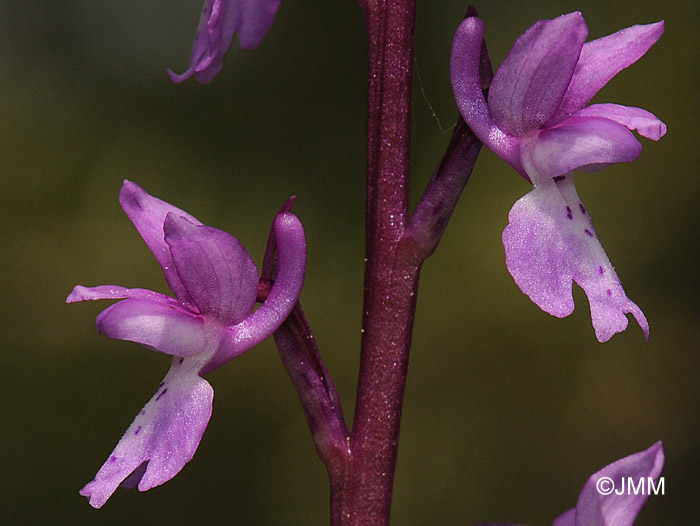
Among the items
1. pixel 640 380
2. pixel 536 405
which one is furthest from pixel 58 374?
pixel 640 380

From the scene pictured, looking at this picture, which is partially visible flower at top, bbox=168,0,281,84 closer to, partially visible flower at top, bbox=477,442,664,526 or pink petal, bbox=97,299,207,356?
pink petal, bbox=97,299,207,356

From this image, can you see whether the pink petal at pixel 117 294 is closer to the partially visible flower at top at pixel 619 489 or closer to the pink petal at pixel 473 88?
the pink petal at pixel 473 88

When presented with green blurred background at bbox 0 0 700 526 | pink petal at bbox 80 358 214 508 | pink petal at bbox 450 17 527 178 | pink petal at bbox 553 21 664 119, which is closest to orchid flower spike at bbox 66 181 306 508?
pink petal at bbox 80 358 214 508

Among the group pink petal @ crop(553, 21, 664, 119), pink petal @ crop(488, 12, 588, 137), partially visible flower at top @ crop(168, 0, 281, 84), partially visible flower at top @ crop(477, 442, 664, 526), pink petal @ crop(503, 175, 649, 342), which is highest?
partially visible flower at top @ crop(168, 0, 281, 84)

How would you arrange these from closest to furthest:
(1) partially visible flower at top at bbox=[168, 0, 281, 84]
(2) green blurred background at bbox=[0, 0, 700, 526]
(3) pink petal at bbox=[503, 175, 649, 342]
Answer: (3) pink petal at bbox=[503, 175, 649, 342] < (1) partially visible flower at top at bbox=[168, 0, 281, 84] < (2) green blurred background at bbox=[0, 0, 700, 526]

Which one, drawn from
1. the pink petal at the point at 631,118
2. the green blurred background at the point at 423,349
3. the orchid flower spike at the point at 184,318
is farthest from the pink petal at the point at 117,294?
the green blurred background at the point at 423,349

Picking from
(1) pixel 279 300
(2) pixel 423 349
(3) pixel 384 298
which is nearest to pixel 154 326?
(1) pixel 279 300

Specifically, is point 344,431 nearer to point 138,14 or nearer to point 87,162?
point 87,162
